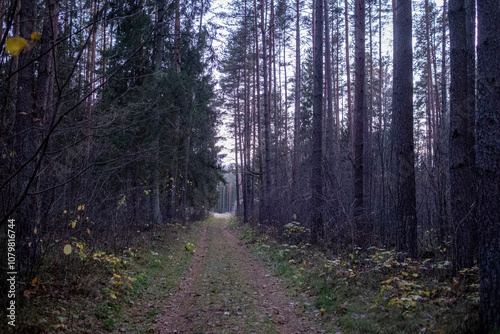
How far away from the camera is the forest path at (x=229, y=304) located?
5.55 m

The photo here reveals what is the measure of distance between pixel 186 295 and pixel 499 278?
5792 mm

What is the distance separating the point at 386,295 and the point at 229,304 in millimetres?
2951

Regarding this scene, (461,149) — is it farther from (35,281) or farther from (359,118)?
(35,281)

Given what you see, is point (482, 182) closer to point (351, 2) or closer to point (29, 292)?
point (29, 292)

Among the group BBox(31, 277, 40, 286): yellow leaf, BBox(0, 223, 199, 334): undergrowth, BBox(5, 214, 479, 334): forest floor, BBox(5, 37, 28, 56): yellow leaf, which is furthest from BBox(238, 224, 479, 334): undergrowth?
BBox(5, 37, 28, 56): yellow leaf

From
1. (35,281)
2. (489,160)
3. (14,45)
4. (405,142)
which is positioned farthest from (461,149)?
(35,281)

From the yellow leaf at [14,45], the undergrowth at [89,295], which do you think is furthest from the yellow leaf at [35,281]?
the yellow leaf at [14,45]

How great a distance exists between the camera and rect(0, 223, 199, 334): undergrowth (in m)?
4.80

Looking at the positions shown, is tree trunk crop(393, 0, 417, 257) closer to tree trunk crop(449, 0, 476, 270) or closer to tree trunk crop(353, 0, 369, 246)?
tree trunk crop(449, 0, 476, 270)

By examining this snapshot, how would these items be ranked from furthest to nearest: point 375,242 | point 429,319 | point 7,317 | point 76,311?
point 375,242, point 76,311, point 429,319, point 7,317

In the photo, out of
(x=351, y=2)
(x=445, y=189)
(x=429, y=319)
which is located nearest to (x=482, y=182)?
(x=429, y=319)

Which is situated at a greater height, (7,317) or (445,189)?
(445,189)

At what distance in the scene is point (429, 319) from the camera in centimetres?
463

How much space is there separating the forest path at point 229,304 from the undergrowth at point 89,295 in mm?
420
